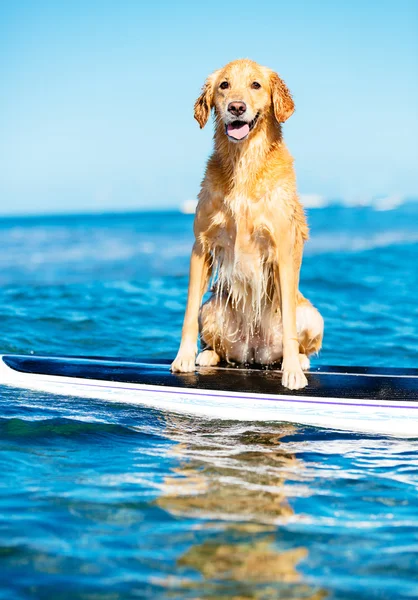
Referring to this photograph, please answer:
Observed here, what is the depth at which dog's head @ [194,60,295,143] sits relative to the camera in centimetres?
582

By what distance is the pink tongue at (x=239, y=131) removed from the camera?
19.2 feet

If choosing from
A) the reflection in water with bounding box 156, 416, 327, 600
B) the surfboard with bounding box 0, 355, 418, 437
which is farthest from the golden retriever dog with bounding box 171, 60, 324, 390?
the reflection in water with bounding box 156, 416, 327, 600

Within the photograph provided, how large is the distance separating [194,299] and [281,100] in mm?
1692

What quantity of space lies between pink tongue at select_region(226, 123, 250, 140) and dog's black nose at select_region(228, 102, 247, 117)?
0.11 metres

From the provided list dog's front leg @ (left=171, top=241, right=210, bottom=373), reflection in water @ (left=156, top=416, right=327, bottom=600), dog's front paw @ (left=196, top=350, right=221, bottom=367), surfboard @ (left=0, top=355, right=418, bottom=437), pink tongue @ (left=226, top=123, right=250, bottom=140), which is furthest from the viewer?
dog's front paw @ (left=196, top=350, right=221, bottom=367)

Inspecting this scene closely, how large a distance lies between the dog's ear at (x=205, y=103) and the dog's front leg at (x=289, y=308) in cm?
114

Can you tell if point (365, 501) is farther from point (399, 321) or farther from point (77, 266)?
point (77, 266)

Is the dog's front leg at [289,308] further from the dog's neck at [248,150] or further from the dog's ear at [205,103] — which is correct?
the dog's ear at [205,103]

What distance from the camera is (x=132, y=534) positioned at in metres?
3.85

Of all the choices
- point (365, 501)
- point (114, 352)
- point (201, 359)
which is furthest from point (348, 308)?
point (365, 501)

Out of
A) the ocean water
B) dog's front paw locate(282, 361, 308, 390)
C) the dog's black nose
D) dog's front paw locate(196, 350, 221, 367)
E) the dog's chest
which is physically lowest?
the ocean water

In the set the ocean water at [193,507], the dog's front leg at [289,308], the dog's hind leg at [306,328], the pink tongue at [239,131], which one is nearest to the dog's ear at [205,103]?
the pink tongue at [239,131]

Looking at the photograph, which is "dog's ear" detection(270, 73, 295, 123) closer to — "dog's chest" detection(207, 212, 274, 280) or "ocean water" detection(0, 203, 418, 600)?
"dog's chest" detection(207, 212, 274, 280)

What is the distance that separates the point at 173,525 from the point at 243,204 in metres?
2.83
